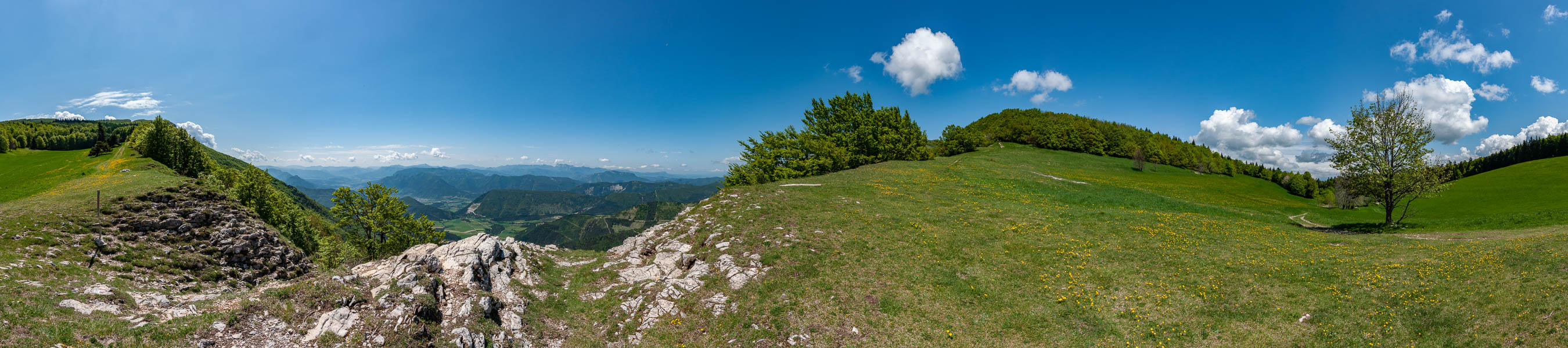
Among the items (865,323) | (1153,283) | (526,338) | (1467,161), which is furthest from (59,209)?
(1467,161)

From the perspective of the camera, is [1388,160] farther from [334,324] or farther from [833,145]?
[334,324]

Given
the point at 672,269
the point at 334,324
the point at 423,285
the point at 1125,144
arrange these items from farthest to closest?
the point at 1125,144 → the point at 672,269 → the point at 423,285 → the point at 334,324

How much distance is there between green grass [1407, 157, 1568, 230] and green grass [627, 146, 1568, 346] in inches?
307

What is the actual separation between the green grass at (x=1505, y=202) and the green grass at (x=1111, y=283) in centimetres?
780

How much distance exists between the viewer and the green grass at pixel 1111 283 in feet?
48.7

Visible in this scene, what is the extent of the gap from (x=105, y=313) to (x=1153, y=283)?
38.6m

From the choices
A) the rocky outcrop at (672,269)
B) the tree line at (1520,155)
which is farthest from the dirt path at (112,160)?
the tree line at (1520,155)

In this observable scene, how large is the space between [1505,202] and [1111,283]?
5858cm

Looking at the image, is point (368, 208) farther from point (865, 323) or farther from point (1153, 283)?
point (1153, 283)

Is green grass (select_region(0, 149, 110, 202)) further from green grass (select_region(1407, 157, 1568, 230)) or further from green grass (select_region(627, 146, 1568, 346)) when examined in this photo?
green grass (select_region(1407, 157, 1568, 230))

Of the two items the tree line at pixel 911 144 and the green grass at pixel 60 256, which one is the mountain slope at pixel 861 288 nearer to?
the green grass at pixel 60 256

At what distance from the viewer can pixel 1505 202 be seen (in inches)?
1624

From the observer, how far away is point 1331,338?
48.2 feet

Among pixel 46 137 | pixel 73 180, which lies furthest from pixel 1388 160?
pixel 46 137
